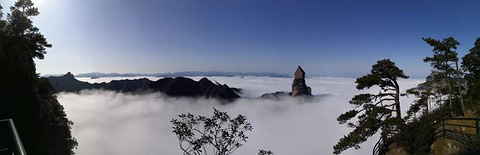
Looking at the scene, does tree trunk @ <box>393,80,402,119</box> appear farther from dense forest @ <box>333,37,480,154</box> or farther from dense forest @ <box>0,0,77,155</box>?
dense forest @ <box>0,0,77,155</box>

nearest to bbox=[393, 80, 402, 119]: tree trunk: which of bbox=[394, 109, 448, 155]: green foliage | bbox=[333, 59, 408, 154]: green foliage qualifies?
bbox=[333, 59, 408, 154]: green foliage

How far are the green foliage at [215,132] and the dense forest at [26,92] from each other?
10.8 metres

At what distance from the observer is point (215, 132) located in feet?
63.8

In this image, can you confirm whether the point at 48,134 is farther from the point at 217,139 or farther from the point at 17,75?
the point at 217,139

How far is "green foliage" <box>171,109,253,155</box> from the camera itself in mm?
18984

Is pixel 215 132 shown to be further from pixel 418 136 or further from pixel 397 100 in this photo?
pixel 397 100

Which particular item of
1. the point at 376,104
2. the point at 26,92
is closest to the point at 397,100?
the point at 376,104

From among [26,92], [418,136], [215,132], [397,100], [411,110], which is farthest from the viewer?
[411,110]

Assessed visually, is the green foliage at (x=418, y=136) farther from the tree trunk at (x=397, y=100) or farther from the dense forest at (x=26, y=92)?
the dense forest at (x=26, y=92)

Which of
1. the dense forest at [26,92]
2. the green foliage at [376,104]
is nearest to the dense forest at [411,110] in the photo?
the green foliage at [376,104]

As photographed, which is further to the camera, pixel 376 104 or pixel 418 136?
pixel 376 104

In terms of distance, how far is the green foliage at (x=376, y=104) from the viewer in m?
22.0

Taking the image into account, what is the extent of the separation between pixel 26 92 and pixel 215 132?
52.7ft

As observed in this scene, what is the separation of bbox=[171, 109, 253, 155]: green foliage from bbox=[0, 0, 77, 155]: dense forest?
35.6 feet
